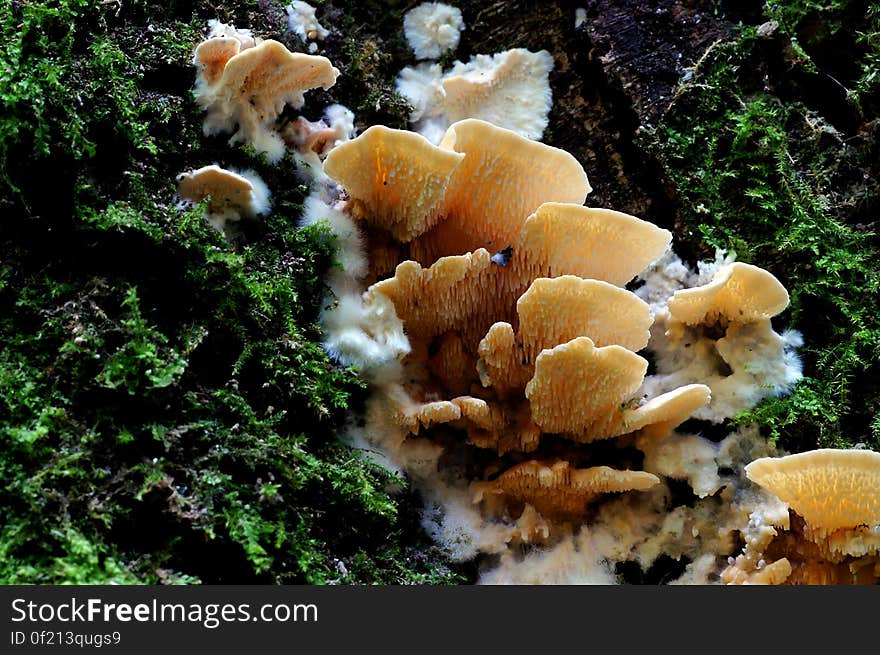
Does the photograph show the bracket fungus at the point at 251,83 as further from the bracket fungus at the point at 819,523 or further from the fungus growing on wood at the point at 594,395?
the bracket fungus at the point at 819,523

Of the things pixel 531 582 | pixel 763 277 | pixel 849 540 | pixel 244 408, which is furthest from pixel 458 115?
pixel 849 540

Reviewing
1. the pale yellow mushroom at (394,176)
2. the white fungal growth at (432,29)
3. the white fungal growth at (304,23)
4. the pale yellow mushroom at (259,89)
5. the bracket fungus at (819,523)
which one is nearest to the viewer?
the bracket fungus at (819,523)

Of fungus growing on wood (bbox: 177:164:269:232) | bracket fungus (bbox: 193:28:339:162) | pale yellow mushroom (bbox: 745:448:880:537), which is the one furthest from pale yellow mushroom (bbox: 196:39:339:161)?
pale yellow mushroom (bbox: 745:448:880:537)

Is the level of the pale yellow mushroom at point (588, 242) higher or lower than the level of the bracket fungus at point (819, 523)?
higher

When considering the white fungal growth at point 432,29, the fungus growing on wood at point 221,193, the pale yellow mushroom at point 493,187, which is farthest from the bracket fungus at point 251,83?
the white fungal growth at point 432,29

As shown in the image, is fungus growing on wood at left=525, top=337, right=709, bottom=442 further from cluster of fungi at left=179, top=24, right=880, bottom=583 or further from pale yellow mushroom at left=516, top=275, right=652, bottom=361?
pale yellow mushroom at left=516, top=275, right=652, bottom=361

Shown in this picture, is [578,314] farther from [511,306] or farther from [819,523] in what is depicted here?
[819,523]

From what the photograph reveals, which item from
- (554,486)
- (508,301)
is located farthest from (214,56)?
(554,486)
